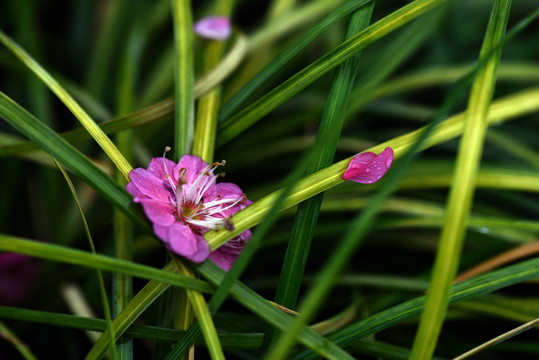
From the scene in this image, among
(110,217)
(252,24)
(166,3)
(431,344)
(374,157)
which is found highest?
(252,24)

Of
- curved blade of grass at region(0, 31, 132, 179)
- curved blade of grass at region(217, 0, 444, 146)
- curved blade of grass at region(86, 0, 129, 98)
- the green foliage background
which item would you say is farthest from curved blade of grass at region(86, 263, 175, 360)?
curved blade of grass at region(86, 0, 129, 98)

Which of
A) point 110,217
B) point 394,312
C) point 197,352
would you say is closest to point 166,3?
point 110,217

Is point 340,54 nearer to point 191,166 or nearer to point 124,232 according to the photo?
point 191,166

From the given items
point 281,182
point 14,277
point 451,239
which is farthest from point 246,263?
point 14,277

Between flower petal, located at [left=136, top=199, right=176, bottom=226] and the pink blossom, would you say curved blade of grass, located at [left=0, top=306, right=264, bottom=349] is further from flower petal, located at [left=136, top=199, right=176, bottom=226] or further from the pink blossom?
the pink blossom

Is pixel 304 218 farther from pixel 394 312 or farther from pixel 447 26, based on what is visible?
pixel 447 26
